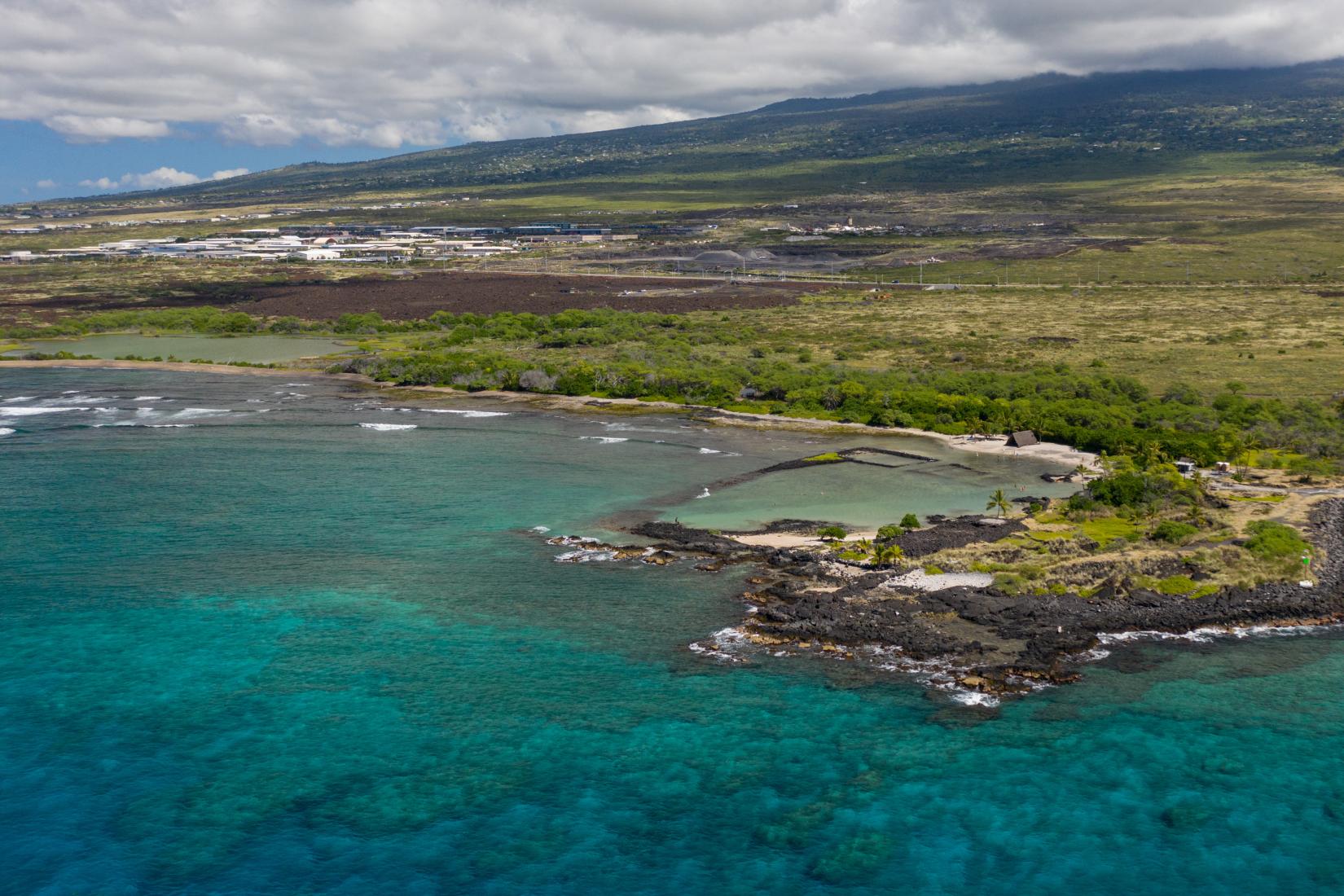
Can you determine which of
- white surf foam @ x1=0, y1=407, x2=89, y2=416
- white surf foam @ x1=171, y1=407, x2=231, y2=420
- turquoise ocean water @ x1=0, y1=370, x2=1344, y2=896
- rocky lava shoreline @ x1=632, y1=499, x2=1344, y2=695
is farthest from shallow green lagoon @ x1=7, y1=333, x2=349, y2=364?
rocky lava shoreline @ x1=632, y1=499, x2=1344, y2=695

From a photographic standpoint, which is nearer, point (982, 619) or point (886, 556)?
point (982, 619)

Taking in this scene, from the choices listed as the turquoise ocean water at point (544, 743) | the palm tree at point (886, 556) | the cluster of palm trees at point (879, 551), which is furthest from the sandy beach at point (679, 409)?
the turquoise ocean water at point (544, 743)

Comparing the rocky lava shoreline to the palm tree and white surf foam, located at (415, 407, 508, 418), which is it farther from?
white surf foam, located at (415, 407, 508, 418)

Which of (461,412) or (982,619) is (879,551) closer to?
(982,619)

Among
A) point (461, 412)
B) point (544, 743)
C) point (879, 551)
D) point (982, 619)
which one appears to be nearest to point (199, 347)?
point (461, 412)

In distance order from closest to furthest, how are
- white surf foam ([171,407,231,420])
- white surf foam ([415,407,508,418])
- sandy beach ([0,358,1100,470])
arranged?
1. sandy beach ([0,358,1100,470])
2. white surf foam ([171,407,231,420])
3. white surf foam ([415,407,508,418])
